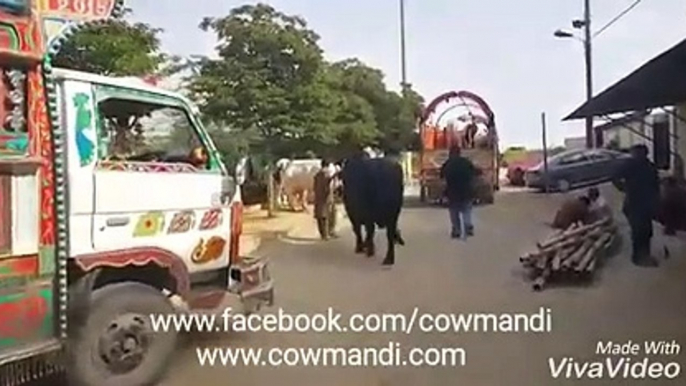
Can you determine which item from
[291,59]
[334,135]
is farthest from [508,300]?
[291,59]

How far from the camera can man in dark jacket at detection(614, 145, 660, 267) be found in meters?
2.31

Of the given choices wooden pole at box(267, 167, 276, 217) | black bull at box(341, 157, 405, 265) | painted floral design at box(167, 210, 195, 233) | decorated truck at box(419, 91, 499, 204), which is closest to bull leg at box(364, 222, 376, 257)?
black bull at box(341, 157, 405, 265)

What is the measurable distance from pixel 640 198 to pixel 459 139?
0.53 meters

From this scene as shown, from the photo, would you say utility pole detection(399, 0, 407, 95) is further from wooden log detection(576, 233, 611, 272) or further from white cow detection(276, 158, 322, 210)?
wooden log detection(576, 233, 611, 272)

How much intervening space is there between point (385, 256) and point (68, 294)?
883mm

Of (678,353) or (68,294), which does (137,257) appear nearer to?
(68,294)

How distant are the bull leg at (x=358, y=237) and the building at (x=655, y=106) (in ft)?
2.29

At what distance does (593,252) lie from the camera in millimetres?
2330

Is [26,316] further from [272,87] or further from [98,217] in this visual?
[272,87]

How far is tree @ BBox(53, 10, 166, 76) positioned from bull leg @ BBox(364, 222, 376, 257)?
760 millimetres

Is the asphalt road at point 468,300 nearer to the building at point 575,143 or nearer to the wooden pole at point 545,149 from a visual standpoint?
the wooden pole at point 545,149

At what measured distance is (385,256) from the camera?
2.37m

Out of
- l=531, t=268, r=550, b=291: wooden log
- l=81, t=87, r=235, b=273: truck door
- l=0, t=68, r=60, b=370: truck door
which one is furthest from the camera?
l=531, t=268, r=550, b=291: wooden log

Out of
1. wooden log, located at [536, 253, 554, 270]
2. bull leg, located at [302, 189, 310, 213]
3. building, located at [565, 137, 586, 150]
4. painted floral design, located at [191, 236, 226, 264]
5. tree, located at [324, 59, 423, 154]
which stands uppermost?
tree, located at [324, 59, 423, 154]
